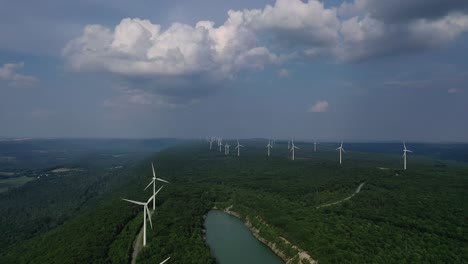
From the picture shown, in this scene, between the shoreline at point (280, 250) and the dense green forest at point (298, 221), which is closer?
the shoreline at point (280, 250)

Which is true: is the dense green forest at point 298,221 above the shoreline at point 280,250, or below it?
above

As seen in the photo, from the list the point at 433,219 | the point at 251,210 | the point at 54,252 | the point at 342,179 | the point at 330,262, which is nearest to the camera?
the point at 330,262

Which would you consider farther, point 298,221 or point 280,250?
point 298,221

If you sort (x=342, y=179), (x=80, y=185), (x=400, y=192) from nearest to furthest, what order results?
(x=400, y=192), (x=342, y=179), (x=80, y=185)

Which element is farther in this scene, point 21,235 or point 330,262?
point 21,235

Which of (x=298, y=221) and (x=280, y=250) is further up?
(x=298, y=221)

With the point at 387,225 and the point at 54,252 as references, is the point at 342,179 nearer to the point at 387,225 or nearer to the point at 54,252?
the point at 387,225

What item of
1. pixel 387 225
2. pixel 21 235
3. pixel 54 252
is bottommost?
pixel 21 235

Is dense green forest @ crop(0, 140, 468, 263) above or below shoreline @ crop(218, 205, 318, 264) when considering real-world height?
above

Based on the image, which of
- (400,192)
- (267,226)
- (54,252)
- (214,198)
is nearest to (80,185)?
(214,198)

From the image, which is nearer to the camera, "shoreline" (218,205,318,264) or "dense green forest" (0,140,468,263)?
"shoreline" (218,205,318,264)

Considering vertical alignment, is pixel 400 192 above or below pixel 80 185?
above
